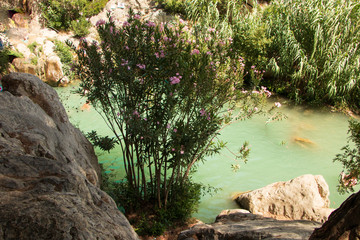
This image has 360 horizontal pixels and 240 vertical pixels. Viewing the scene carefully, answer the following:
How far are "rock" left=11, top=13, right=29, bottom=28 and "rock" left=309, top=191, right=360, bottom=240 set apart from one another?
16812 mm

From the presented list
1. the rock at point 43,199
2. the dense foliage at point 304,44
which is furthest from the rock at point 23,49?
the rock at point 43,199

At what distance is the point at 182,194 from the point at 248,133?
14.9 ft

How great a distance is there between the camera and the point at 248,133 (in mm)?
8508

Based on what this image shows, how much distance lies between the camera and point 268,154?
7465mm

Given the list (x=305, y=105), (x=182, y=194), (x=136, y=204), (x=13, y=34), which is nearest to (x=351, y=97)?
(x=305, y=105)

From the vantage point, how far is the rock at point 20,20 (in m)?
14.9

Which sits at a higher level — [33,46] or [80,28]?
[80,28]

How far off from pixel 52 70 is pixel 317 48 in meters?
10.1

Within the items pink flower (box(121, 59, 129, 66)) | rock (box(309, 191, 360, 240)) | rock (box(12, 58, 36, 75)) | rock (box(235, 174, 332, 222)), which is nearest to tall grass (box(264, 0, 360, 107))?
rock (box(235, 174, 332, 222))

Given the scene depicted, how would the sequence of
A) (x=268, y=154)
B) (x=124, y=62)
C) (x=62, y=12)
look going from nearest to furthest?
1. (x=124, y=62)
2. (x=268, y=154)
3. (x=62, y=12)

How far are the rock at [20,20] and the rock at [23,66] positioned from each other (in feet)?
15.2

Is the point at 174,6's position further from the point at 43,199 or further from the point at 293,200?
the point at 43,199

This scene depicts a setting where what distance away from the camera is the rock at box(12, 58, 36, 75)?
11.1 metres

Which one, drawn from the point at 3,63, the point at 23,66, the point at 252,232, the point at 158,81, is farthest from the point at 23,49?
the point at 252,232
